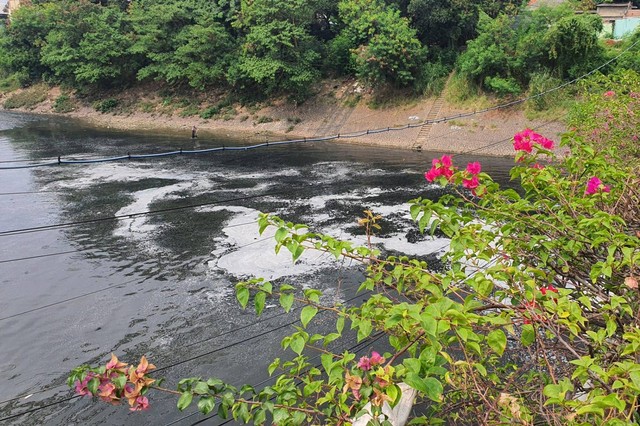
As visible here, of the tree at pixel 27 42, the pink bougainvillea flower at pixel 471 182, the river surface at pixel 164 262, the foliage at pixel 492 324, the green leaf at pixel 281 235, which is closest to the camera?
the foliage at pixel 492 324

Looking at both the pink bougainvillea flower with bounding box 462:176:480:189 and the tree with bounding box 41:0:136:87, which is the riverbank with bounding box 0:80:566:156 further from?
the pink bougainvillea flower with bounding box 462:176:480:189

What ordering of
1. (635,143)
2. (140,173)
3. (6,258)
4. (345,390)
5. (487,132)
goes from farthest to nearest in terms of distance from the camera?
(487,132), (140,173), (6,258), (635,143), (345,390)

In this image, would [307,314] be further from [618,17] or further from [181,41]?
[181,41]

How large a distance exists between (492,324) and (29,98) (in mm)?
53680

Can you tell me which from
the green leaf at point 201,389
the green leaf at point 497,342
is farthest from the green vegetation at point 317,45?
the green leaf at point 201,389

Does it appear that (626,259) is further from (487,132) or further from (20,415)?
(487,132)

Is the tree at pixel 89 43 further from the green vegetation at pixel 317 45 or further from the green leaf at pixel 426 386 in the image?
the green leaf at pixel 426 386

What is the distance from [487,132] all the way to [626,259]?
23988mm

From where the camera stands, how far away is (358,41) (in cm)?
3134

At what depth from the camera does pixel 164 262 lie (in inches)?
460

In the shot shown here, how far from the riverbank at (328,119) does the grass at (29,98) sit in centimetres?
581

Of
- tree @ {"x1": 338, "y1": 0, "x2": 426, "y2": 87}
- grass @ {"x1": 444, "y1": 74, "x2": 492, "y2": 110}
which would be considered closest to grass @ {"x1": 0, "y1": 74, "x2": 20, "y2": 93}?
tree @ {"x1": 338, "y1": 0, "x2": 426, "y2": 87}

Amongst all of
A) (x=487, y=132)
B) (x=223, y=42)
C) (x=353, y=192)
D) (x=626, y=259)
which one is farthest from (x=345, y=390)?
(x=223, y=42)

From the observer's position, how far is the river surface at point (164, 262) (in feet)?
25.7
